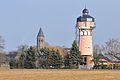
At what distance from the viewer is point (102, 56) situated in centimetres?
14200

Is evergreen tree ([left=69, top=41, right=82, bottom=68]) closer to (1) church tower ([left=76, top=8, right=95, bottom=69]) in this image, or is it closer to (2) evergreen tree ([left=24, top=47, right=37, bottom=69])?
(1) church tower ([left=76, top=8, right=95, bottom=69])

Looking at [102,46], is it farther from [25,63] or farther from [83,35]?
[25,63]

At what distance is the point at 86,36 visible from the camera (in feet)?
436

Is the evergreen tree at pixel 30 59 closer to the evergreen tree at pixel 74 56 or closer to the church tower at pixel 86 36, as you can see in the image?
the evergreen tree at pixel 74 56

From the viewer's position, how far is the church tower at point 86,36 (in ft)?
427

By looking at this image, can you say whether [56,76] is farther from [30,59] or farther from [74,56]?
[74,56]

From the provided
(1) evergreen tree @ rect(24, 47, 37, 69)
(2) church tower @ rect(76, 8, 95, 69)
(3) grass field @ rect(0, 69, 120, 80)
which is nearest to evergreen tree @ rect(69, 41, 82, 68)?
(2) church tower @ rect(76, 8, 95, 69)

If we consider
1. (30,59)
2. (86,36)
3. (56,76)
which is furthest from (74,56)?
(56,76)

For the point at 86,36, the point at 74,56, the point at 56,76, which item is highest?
the point at 86,36

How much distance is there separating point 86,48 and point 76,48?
53.0 feet

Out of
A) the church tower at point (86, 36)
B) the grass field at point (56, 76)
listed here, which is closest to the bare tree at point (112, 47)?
the church tower at point (86, 36)

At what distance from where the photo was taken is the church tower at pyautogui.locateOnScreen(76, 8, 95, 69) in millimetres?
130238

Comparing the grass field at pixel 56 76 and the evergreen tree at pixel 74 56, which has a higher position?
the evergreen tree at pixel 74 56

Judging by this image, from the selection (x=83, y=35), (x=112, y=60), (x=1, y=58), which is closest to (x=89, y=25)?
(x=83, y=35)
